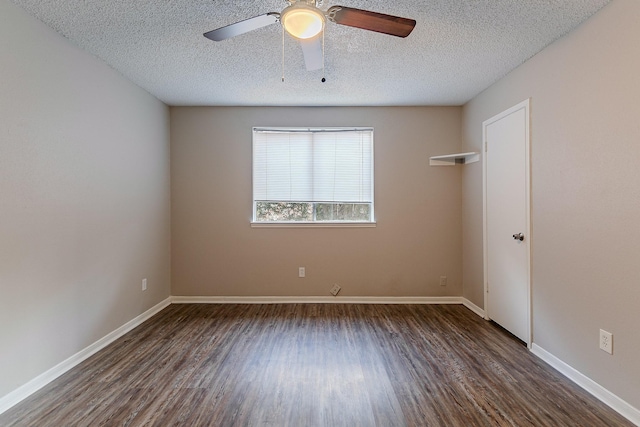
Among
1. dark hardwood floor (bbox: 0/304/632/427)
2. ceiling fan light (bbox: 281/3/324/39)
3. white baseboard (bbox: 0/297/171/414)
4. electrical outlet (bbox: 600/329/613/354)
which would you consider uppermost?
ceiling fan light (bbox: 281/3/324/39)

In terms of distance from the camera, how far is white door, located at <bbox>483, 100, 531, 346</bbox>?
99.0 inches

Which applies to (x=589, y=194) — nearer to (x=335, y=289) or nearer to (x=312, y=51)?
(x=312, y=51)

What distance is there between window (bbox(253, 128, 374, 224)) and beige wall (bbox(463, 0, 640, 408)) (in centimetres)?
180

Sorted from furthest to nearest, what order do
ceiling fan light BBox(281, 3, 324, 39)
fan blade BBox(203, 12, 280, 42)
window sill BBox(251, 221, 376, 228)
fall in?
window sill BBox(251, 221, 376, 228) < fan blade BBox(203, 12, 280, 42) < ceiling fan light BBox(281, 3, 324, 39)

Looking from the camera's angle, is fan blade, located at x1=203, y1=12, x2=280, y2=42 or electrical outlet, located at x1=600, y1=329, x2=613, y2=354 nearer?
fan blade, located at x1=203, y1=12, x2=280, y2=42

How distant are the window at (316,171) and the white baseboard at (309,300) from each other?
101cm

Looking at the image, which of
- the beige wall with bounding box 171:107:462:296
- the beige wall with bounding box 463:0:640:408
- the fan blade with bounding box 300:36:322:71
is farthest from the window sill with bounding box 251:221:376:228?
the fan blade with bounding box 300:36:322:71

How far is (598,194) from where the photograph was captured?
1.86 meters

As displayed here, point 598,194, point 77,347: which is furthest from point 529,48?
point 77,347

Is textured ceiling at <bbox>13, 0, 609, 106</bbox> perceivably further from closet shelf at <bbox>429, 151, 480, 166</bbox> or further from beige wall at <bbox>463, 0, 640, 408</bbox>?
closet shelf at <bbox>429, 151, 480, 166</bbox>

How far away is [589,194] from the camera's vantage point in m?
1.92

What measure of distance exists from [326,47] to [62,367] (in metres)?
3.21

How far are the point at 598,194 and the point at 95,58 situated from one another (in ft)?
13.2

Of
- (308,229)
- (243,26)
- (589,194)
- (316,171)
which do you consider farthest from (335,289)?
(243,26)
